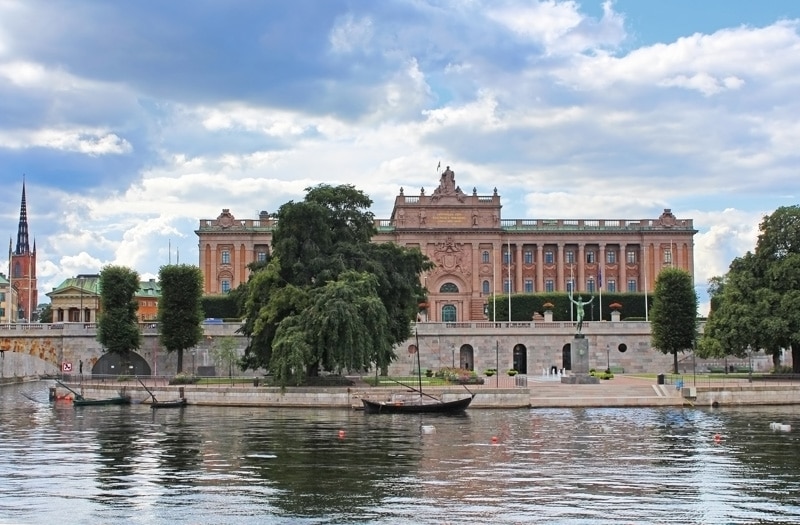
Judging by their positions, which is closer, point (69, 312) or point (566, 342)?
point (566, 342)

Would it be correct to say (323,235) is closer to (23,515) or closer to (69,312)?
(23,515)

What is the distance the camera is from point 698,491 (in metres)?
27.7

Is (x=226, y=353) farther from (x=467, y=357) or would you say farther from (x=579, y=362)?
(x=579, y=362)

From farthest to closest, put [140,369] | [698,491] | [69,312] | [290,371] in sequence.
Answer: [69,312], [140,369], [290,371], [698,491]

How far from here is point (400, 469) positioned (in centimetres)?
3169

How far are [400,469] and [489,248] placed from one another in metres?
93.1


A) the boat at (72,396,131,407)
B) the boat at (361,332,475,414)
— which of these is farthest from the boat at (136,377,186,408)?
the boat at (361,332,475,414)

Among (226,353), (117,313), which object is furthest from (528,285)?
(117,313)

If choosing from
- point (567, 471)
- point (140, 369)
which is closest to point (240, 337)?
point (140, 369)

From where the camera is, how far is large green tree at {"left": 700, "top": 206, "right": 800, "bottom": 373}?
63.5 metres

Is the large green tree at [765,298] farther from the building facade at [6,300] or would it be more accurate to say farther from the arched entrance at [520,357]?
the building facade at [6,300]

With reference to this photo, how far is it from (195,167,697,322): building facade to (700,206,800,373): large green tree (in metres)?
54.3

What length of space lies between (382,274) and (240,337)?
1044 inches

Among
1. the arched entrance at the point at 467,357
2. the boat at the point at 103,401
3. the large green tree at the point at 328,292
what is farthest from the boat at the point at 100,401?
the arched entrance at the point at 467,357
